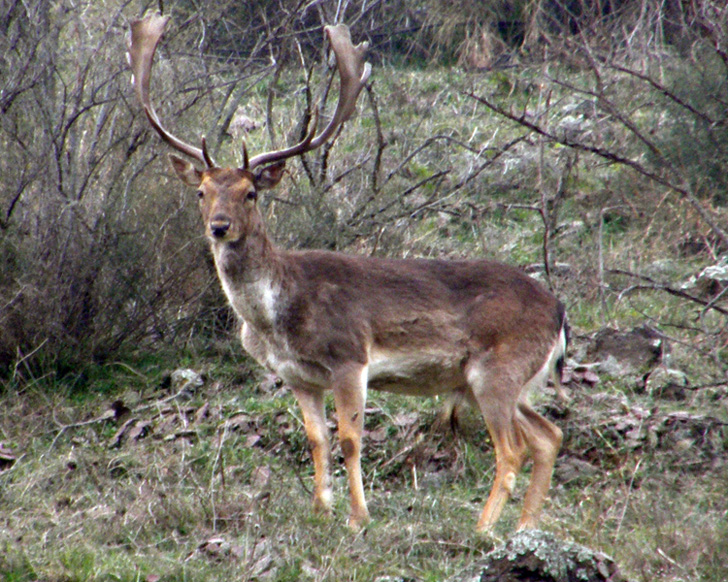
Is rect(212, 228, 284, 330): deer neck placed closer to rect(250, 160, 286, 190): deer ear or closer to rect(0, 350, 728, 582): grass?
rect(250, 160, 286, 190): deer ear

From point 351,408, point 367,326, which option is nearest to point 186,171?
point 367,326

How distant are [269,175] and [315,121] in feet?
1.61

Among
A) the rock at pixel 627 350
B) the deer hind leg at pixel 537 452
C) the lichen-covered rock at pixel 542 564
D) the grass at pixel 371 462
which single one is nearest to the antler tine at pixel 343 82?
the grass at pixel 371 462

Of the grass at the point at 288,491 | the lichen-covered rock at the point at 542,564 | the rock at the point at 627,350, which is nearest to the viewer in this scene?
the lichen-covered rock at the point at 542,564

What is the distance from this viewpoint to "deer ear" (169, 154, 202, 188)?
673 centimetres

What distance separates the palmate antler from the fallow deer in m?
0.01

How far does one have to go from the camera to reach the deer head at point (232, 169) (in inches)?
246

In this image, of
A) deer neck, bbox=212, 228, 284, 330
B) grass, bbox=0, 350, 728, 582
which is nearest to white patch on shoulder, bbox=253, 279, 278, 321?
deer neck, bbox=212, 228, 284, 330

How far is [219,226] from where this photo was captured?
611cm

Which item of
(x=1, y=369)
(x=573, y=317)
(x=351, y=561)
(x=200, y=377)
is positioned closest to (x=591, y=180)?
(x=573, y=317)

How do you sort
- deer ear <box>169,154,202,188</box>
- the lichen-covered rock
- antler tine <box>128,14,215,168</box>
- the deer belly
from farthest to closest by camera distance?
1. antler tine <box>128,14,215,168</box>
2. deer ear <box>169,154,202,188</box>
3. the deer belly
4. the lichen-covered rock

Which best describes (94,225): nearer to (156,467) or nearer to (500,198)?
(156,467)

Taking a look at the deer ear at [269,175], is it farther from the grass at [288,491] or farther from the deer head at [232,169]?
the grass at [288,491]

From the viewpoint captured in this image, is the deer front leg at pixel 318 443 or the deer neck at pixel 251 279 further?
the deer neck at pixel 251 279
